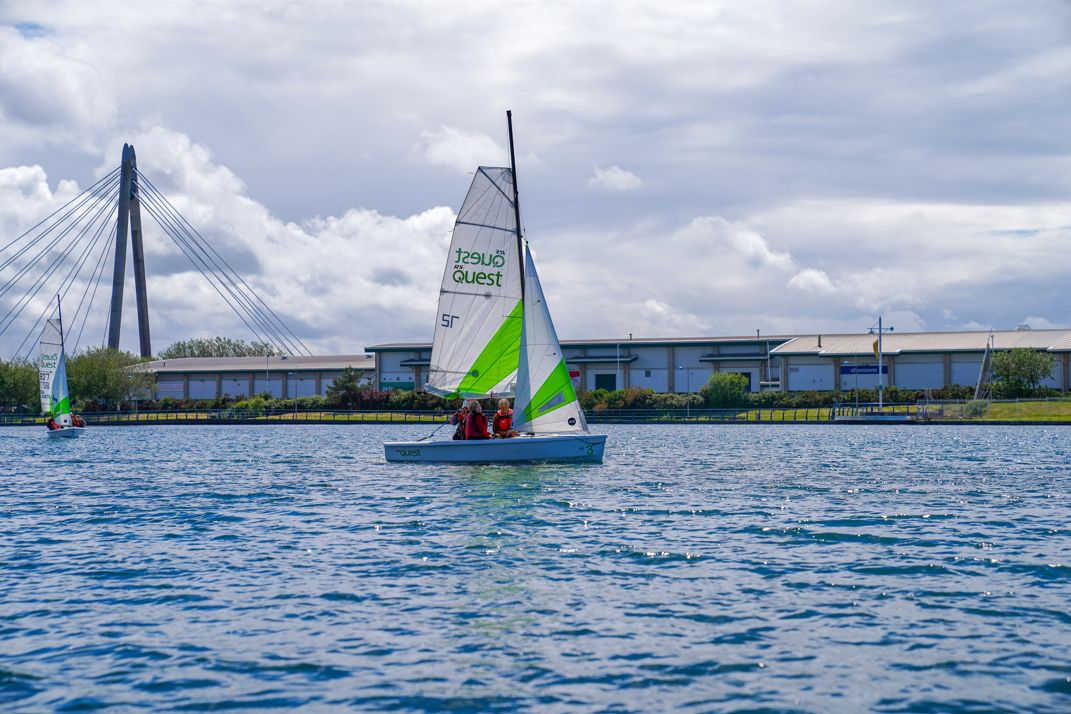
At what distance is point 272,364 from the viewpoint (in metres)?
142

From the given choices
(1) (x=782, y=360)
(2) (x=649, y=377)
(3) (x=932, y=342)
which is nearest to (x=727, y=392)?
(1) (x=782, y=360)

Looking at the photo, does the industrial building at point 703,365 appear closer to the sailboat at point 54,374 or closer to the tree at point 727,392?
the tree at point 727,392

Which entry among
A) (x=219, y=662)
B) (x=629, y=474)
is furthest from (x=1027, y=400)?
(x=219, y=662)

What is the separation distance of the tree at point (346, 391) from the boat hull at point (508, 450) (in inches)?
3204

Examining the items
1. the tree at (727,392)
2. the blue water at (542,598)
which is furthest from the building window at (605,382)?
the blue water at (542,598)

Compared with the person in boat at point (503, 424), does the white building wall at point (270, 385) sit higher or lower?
higher

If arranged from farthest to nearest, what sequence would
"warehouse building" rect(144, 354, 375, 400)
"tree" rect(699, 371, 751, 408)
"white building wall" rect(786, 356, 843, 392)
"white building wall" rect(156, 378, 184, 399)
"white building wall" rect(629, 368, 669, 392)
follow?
1. "white building wall" rect(156, 378, 184, 399)
2. "warehouse building" rect(144, 354, 375, 400)
3. "white building wall" rect(629, 368, 669, 392)
4. "white building wall" rect(786, 356, 843, 392)
5. "tree" rect(699, 371, 751, 408)

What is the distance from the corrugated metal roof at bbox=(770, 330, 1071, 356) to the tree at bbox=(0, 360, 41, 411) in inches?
3475

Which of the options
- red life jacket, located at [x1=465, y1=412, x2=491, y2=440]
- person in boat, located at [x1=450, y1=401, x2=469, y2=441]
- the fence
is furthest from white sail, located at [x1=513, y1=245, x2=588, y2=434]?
the fence

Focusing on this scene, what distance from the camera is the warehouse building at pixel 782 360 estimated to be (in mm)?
106188

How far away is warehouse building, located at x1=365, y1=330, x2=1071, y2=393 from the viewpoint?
4181 inches

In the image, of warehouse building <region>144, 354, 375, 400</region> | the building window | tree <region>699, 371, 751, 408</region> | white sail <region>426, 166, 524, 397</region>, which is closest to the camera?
white sail <region>426, 166, 524, 397</region>

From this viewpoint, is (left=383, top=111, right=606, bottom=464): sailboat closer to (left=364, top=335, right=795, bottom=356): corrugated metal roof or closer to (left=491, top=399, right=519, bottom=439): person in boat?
(left=491, top=399, right=519, bottom=439): person in boat

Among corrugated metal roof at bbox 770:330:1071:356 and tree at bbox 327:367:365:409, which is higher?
corrugated metal roof at bbox 770:330:1071:356
